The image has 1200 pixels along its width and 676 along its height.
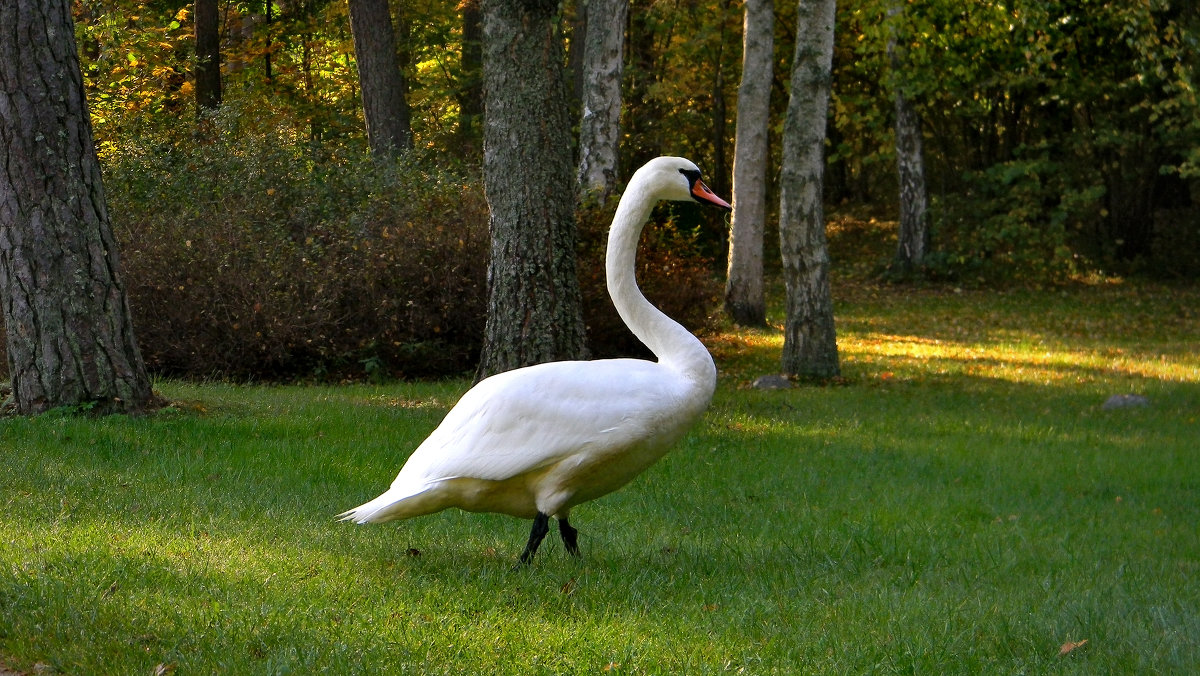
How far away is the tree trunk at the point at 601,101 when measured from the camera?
57.7ft

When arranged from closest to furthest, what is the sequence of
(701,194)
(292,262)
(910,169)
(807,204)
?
(701,194)
(807,204)
(292,262)
(910,169)

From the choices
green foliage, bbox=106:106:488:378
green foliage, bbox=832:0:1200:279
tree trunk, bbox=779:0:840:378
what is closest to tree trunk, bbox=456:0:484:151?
green foliage, bbox=832:0:1200:279

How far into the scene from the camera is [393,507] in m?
5.41

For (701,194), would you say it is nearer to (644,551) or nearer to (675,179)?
(675,179)

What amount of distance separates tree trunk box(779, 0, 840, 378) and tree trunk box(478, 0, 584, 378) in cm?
299

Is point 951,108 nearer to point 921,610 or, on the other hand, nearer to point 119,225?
point 119,225

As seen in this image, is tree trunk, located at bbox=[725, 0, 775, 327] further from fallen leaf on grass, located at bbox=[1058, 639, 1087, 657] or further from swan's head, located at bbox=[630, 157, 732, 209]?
fallen leaf on grass, located at bbox=[1058, 639, 1087, 657]

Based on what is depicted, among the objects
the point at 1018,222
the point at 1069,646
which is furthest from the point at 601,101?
the point at 1069,646

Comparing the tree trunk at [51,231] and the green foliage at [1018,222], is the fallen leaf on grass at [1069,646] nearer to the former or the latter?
the tree trunk at [51,231]

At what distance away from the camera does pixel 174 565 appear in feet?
18.5

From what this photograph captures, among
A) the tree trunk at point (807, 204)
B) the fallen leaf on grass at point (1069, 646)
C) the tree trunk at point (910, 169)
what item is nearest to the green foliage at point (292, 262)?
the tree trunk at point (807, 204)

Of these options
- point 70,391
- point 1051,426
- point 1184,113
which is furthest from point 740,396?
point 1184,113

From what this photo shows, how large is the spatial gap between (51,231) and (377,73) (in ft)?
38.8

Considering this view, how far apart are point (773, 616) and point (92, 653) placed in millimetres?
2579
